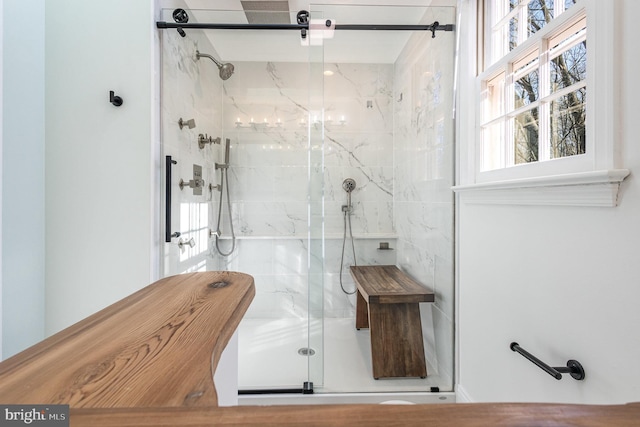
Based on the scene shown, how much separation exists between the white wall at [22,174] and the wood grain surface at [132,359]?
148 cm

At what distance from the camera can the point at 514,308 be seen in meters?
1.24

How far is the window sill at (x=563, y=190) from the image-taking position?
80 centimetres

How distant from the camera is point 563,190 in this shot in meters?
0.95

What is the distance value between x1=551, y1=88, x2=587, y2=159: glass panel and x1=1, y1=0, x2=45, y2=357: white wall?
7.73ft

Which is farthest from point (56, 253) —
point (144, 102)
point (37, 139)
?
point (144, 102)

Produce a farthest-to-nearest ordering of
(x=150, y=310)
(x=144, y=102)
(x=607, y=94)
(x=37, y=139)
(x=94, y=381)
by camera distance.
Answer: (x=144, y=102)
(x=37, y=139)
(x=607, y=94)
(x=150, y=310)
(x=94, y=381)

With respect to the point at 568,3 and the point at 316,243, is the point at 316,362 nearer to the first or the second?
the point at 316,243

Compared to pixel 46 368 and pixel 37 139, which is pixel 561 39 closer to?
pixel 46 368

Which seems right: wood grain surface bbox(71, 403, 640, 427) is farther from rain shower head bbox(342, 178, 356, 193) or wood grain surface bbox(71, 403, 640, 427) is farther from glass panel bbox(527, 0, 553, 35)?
rain shower head bbox(342, 178, 356, 193)

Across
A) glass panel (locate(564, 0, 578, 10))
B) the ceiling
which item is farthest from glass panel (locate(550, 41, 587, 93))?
the ceiling

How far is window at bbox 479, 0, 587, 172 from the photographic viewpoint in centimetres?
101

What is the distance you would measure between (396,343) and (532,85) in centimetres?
156

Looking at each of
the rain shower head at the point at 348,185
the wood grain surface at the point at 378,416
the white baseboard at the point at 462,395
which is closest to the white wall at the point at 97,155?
the rain shower head at the point at 348,185

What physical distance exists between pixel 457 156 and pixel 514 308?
3.00ft
